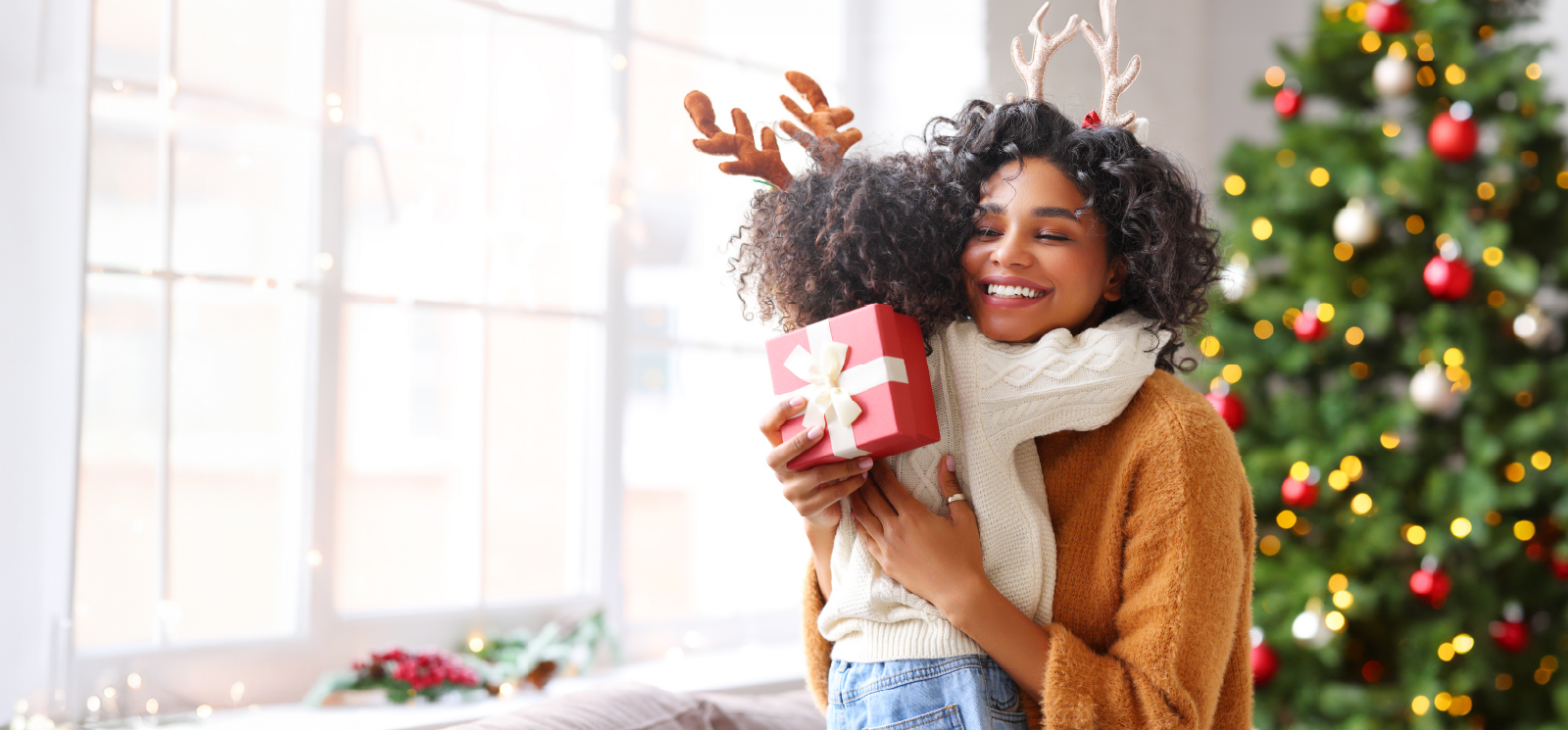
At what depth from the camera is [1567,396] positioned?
2.25 m

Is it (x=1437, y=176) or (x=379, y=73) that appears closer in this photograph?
(x=379, y=73)

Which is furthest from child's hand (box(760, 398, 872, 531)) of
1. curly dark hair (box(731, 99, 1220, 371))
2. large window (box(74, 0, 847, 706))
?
large window (box(74, 0, 847, 706))

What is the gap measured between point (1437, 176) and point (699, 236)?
164 cm

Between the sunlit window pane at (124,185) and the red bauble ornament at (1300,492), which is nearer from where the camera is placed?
the sunlit window pane at (124,185)

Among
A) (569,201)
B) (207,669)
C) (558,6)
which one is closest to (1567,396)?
(569,201)

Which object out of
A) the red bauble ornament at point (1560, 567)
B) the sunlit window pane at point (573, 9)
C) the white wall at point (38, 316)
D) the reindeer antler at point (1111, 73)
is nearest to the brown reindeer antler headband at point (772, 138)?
the reindeer antler at point (1111, 73)

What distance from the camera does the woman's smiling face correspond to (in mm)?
1113

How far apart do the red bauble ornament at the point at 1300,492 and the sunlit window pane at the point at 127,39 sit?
7.97 feet

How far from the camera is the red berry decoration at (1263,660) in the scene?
252 centimetres

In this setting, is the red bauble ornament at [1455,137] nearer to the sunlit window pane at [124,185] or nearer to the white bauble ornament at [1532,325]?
the white bauble ornament at [1532,325]

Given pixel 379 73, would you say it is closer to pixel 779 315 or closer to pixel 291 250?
pixel 291 250

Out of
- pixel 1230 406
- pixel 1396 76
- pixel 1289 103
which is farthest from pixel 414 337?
pixel 1396 76

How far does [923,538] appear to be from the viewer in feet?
3.55

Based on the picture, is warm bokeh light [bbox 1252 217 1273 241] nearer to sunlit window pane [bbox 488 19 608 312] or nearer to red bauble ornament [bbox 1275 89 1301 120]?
red bauble ornament [bbox 1275 89 1301 120]
